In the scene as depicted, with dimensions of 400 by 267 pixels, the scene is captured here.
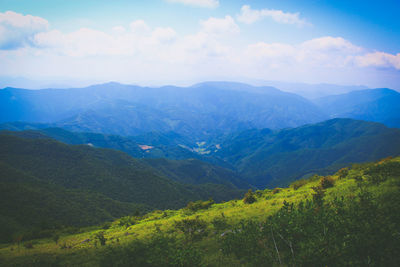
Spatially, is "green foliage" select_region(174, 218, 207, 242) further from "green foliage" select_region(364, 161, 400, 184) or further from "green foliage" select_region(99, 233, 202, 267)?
"green foliage" select_region(364, 161, 400, 184)

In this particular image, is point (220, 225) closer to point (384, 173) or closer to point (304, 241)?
point (304, 241)

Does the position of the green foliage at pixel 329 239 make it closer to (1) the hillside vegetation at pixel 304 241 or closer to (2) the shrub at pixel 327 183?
(1) the hillside vegetation at pixel 304 241

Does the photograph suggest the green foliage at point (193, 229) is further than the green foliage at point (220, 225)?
No

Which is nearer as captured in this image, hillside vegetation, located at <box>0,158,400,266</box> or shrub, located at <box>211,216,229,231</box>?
hillside vegetation, located at <box>0,158,400,266</box>

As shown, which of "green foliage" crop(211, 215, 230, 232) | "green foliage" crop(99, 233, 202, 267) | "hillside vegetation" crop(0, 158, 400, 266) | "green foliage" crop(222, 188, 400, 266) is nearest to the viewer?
"green foliage" crop(222, 188, 400, 266)

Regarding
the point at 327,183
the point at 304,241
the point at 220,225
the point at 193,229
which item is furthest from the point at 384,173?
the point at 193,229

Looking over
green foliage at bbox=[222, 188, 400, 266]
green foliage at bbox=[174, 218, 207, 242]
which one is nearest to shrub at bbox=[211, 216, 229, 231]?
green foliage at bbox=[174, 218, 207, 242]

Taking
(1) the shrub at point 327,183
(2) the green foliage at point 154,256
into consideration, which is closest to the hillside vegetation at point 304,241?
(2) the green foliage at point 154,256

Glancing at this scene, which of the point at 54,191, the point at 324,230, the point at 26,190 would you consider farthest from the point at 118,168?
the point at 324,230

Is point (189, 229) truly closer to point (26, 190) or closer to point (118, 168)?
point (26, 190)

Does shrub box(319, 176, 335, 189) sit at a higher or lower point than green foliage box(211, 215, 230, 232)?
higher

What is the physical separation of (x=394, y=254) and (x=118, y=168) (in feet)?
553

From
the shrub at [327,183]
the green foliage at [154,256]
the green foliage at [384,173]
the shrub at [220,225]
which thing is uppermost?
the green foliage at [384,173]

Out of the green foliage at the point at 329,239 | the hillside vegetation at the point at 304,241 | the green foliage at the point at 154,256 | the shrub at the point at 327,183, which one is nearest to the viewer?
the green foliage at the point at 329,239
